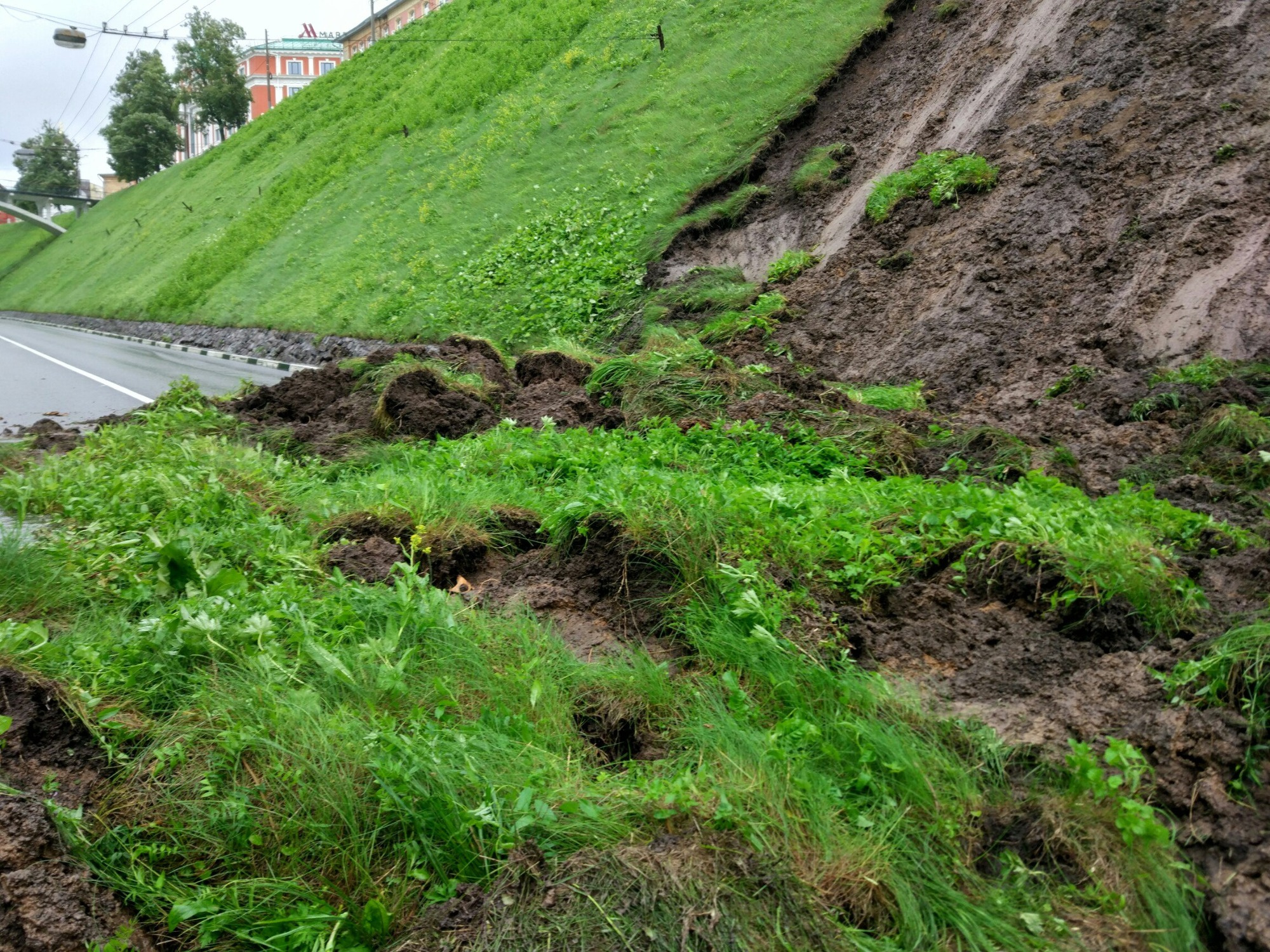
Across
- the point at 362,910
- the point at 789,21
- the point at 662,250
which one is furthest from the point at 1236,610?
the point at 789,21

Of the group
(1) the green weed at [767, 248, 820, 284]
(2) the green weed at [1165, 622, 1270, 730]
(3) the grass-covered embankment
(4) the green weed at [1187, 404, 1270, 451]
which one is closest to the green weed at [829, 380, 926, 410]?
(3) the grass-covered embankment

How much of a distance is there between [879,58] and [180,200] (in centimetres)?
3217

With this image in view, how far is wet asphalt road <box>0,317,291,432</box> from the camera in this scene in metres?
12.0

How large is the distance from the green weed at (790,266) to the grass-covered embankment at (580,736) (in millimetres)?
6099

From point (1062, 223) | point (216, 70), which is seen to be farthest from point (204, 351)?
point (216, 70)

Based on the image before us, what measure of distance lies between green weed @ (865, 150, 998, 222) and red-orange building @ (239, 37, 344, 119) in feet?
308

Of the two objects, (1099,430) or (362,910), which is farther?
(1099,430)

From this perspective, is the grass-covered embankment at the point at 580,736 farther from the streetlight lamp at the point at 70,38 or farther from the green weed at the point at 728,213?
the streetlight lamp at the point at 70,38

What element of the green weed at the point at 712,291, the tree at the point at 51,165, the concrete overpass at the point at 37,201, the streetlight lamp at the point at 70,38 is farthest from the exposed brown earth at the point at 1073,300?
the tree at the point at 51,165

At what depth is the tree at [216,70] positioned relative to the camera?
58.2 meters

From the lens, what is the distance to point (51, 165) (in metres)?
81.2

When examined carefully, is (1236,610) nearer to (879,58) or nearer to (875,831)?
(875,831)

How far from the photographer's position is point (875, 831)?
2807 millimetres

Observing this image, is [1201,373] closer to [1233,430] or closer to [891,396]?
[1233,430]
